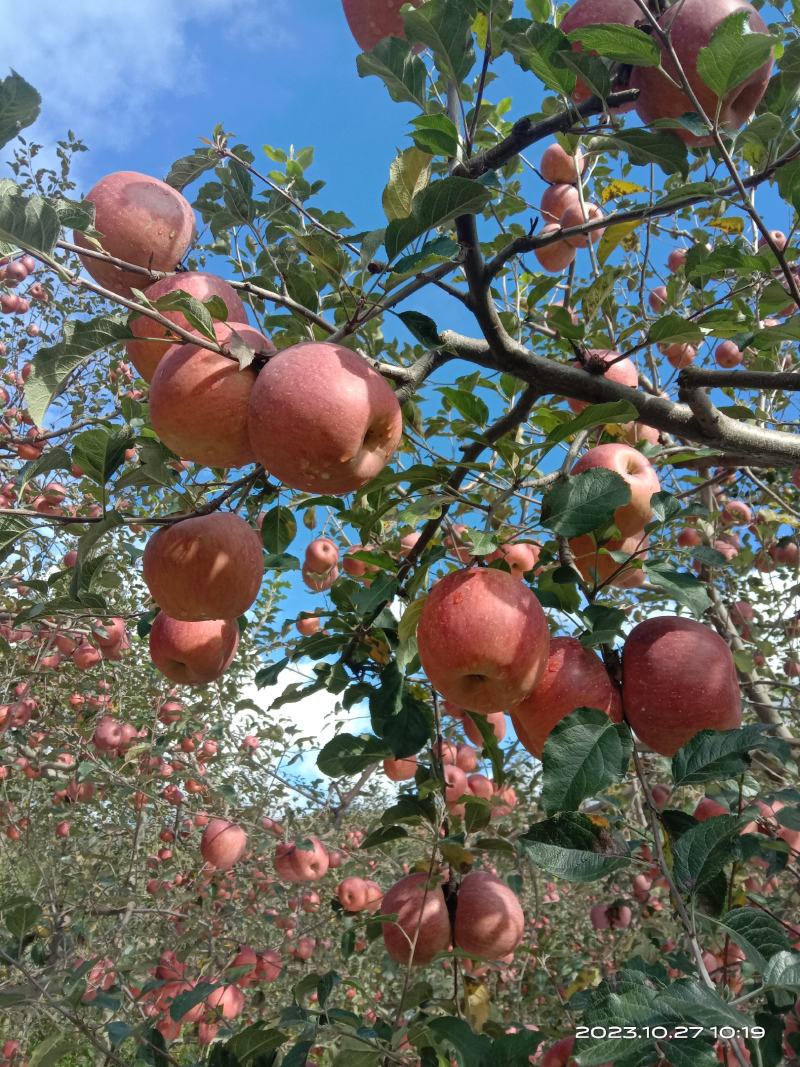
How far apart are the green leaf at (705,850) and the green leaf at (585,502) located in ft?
1.76

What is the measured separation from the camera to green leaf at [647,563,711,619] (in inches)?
50.8

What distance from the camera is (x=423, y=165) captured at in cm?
140

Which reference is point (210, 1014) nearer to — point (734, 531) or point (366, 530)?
point (366, 530)

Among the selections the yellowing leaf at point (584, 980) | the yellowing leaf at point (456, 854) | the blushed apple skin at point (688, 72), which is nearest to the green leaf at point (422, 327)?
the blushed apple skin at point (688, 72)

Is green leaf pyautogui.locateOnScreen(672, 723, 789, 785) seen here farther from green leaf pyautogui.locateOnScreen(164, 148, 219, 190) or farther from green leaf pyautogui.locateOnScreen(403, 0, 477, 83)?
green leaf pyautogui.locateOnScreen(164, 148, 219, 190)

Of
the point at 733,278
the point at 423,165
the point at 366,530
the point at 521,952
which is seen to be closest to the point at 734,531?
the point at 733,278

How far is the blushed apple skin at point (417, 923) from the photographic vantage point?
2254mm

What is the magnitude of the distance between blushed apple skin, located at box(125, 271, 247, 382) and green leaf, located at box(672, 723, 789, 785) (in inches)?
45.3

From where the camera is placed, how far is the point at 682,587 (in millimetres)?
1349

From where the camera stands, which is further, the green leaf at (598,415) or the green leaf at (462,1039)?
the green leaf at (462,1039)

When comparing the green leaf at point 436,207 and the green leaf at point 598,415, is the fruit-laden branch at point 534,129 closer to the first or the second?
the green leaf at point 436,207

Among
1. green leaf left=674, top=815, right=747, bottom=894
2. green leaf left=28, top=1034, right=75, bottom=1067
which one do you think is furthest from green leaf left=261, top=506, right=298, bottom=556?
green leaf left=28, top=1034, right=75, bottom=1067

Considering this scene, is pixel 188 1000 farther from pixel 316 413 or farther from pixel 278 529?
pixel 316 413

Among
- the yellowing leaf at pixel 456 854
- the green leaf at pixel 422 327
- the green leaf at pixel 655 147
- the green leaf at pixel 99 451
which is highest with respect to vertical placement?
the green leaf at pixel 655 147
